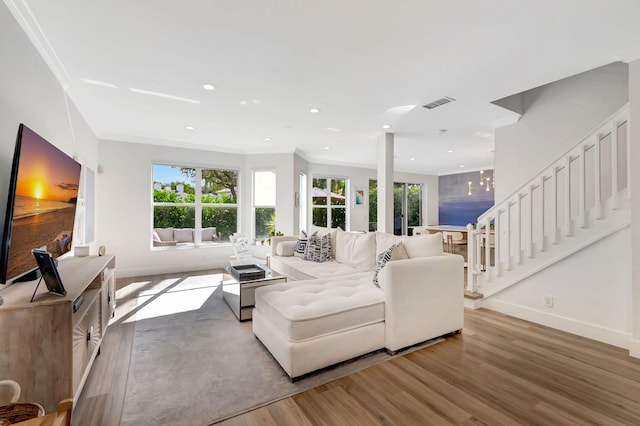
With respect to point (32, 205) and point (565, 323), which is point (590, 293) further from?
point (32, 205)

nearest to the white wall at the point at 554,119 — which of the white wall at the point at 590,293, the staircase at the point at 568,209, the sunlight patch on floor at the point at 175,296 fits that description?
the staircase at the point at 568,209

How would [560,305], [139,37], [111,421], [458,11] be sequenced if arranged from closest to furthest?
[111,421], [458,11], [139,37], [560,305]

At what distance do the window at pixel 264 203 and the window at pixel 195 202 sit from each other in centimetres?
44

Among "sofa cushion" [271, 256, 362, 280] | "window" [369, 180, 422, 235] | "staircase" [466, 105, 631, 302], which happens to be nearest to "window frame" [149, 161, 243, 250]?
"sofa cushion" [271, 256, 362, 280]

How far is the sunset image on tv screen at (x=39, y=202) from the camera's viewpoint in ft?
5.67

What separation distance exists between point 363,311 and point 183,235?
4.76m

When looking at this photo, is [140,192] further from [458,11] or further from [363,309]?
[458,11]

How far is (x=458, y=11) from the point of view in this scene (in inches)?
77.7

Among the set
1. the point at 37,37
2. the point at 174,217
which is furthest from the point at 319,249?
the point at 37,37

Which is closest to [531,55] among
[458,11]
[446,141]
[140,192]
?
[458,11]

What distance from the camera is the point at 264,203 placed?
253 inches

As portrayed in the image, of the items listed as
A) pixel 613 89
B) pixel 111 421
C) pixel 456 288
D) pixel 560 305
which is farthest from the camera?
pixel 613 89

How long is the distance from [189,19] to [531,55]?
9.31ft

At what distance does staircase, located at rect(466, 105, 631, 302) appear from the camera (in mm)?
2713
